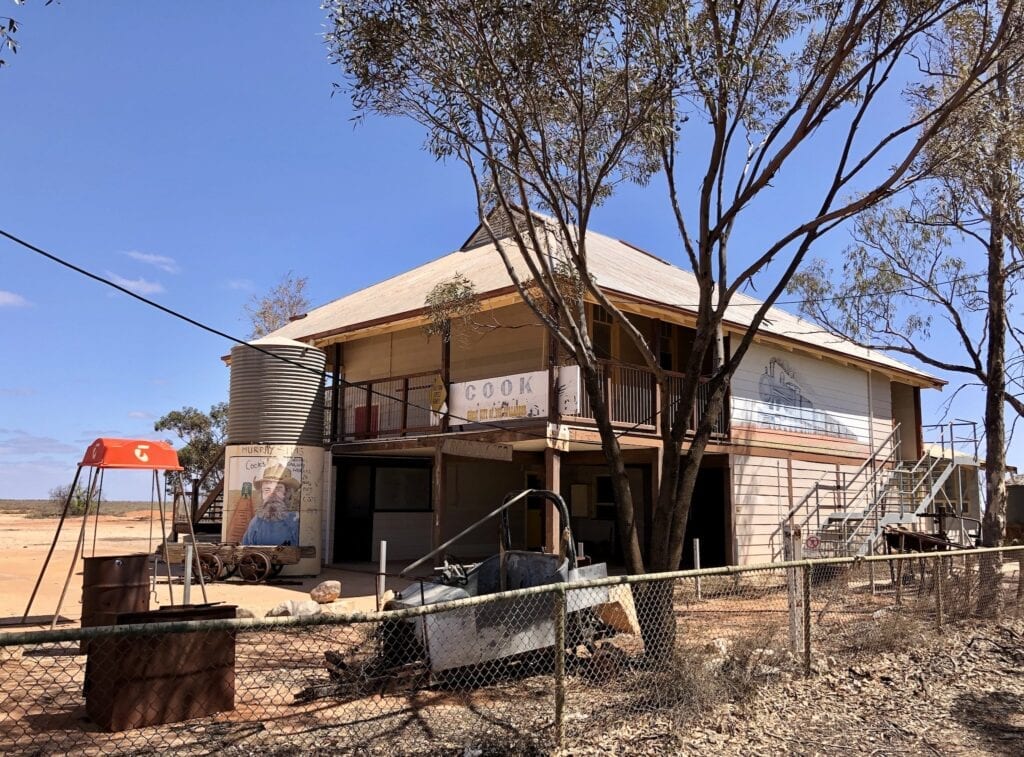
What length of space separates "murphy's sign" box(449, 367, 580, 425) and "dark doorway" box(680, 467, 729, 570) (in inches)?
274

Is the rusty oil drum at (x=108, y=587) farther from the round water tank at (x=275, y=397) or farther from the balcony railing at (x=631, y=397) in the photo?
the round water tank at (x=275, y=397)

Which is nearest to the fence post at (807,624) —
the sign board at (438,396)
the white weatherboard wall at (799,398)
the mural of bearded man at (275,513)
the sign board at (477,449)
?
the sign board at (477,449)

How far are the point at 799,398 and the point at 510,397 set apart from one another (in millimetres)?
7678

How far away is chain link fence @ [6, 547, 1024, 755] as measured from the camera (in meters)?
5.10

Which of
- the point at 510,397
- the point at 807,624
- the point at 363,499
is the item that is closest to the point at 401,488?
the point at 363,499

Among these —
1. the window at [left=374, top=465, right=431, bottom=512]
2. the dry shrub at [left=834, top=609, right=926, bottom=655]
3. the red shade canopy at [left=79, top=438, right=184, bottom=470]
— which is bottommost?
the dry shrub at [left=834, top=609, right=926, bottom=655]

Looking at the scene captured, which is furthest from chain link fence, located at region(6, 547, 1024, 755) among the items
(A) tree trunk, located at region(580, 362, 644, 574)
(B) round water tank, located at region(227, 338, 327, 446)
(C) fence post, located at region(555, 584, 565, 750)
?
(B) round water tank, located at region(227, 338, 327, 446)

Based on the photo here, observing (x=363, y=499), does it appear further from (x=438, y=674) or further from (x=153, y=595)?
(x=438, y=674)

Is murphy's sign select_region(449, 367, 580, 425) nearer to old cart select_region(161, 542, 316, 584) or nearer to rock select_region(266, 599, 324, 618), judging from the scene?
old cart select_region(161, 542, 316, 584)

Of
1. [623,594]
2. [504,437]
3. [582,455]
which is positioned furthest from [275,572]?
[623,594]

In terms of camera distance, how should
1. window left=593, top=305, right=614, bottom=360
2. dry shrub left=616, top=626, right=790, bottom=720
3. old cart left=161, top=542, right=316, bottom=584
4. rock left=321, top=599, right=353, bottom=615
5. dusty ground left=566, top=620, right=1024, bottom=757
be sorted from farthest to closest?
window left=593, top=305, right=614, bottom=360 < old cart left=161, top=542, right=316, bottom=584 < rock left=321, top=599, right=353, bottom=615 < dry shrub left=616, top=626, right=790, bottom=720 < dusty ground left=566, top=620, right=1024, bottom=757

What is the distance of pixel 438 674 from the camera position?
627cm

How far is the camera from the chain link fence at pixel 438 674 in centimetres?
510

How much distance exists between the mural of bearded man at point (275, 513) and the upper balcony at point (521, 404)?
6.04 ft
